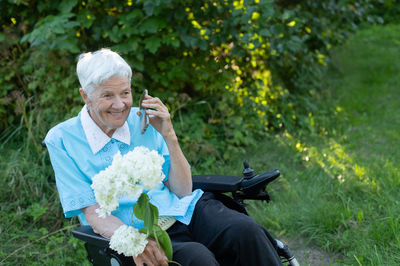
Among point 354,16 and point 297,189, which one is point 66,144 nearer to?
point 297,189

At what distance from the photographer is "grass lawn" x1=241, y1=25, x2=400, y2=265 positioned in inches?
112

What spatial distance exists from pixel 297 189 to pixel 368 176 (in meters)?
0.59

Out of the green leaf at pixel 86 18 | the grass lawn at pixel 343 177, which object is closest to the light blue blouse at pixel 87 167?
the grass lawn at pixel 343 177

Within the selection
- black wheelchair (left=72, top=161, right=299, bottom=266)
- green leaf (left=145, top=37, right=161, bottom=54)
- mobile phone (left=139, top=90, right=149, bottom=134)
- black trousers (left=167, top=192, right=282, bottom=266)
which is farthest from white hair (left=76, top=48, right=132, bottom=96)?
green leaf (left=145, top=37, right=161, bottom=54)

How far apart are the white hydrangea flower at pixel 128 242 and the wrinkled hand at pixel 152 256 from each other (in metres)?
0.15

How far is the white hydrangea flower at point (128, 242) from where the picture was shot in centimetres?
154

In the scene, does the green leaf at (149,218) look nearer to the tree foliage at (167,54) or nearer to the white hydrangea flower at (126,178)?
the white hydrangea flower at (126,178)

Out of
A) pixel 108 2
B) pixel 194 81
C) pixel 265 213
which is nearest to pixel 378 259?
pixel 265 213

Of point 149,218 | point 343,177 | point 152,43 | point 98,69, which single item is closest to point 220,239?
point 149,218

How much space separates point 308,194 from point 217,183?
149 centimetres

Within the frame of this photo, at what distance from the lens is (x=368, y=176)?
3.58m

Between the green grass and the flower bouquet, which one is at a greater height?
the flower bouquet

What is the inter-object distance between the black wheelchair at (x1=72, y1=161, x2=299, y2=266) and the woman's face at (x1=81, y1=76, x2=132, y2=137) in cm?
50

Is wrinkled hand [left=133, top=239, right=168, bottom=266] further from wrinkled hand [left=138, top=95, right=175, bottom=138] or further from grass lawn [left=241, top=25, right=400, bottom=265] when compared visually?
grass lawn [left=241, top=25, right=400, bottom=265]
